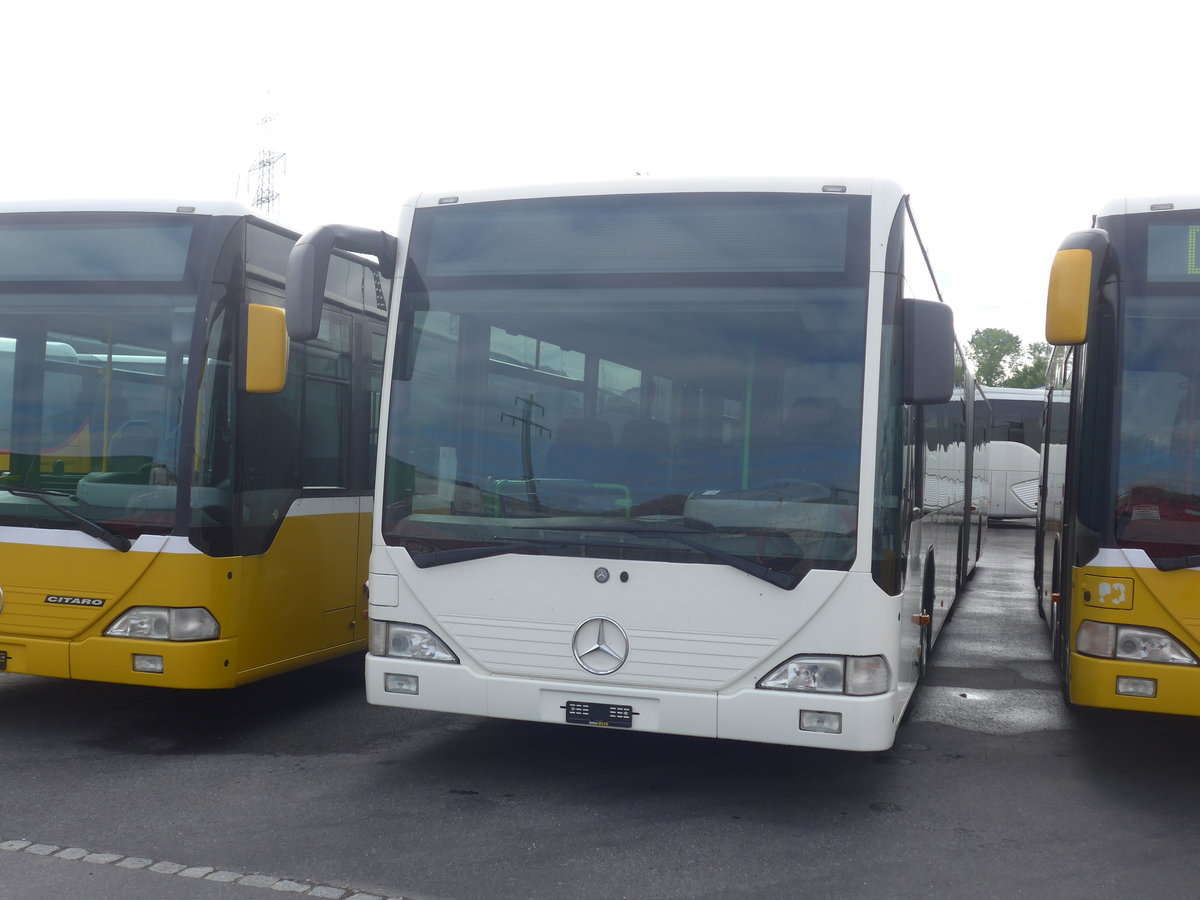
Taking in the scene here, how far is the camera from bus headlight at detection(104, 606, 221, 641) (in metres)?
6.35

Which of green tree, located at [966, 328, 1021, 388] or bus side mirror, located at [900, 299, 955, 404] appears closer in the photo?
bus side mirror, located at [900, 299, 955, 404]

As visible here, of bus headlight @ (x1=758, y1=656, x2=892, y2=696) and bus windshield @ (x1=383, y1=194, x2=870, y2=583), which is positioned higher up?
bus windshield @ (x1=383, y1=194, x2=870, y2=583)

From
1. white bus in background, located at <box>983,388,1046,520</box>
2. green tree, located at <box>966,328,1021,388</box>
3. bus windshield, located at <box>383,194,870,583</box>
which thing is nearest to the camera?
bus windshield, located at <box>383,194,870,583</box>

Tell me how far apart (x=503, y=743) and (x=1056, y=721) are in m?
3.66

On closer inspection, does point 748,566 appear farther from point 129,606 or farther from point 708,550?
point 129,606

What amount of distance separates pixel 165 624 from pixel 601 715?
8.08ft

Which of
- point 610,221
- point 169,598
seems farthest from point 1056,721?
point 169,598

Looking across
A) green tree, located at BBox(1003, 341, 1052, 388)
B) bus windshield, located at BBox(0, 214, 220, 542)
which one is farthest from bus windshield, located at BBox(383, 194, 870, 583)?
green tree, located at BBox(1003, 341, 1052, 388)

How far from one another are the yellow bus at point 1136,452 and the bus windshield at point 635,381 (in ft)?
3.95

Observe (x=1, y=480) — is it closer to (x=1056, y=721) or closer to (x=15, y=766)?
(x=15, y=766)

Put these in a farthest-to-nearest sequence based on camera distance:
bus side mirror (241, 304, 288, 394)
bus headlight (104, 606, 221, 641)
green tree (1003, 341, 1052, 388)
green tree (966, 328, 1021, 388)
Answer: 1. green tree (966, 328, 1021, 388)
2. green tree (1003, 341, 1052, 388)
3. bus headlight (104, 606, 221, 641)
4. bus side mirror (241, 304, 288, 394)

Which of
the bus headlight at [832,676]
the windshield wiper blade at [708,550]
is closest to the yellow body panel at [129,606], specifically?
the windshield wiper blade at [708,550]

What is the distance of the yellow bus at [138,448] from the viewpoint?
6.38 meters

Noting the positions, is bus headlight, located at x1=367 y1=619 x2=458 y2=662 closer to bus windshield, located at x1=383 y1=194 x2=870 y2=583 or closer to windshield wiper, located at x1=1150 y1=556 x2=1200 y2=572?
bus windshield, located at x1=383 y1=194 x2=870 y2=583
